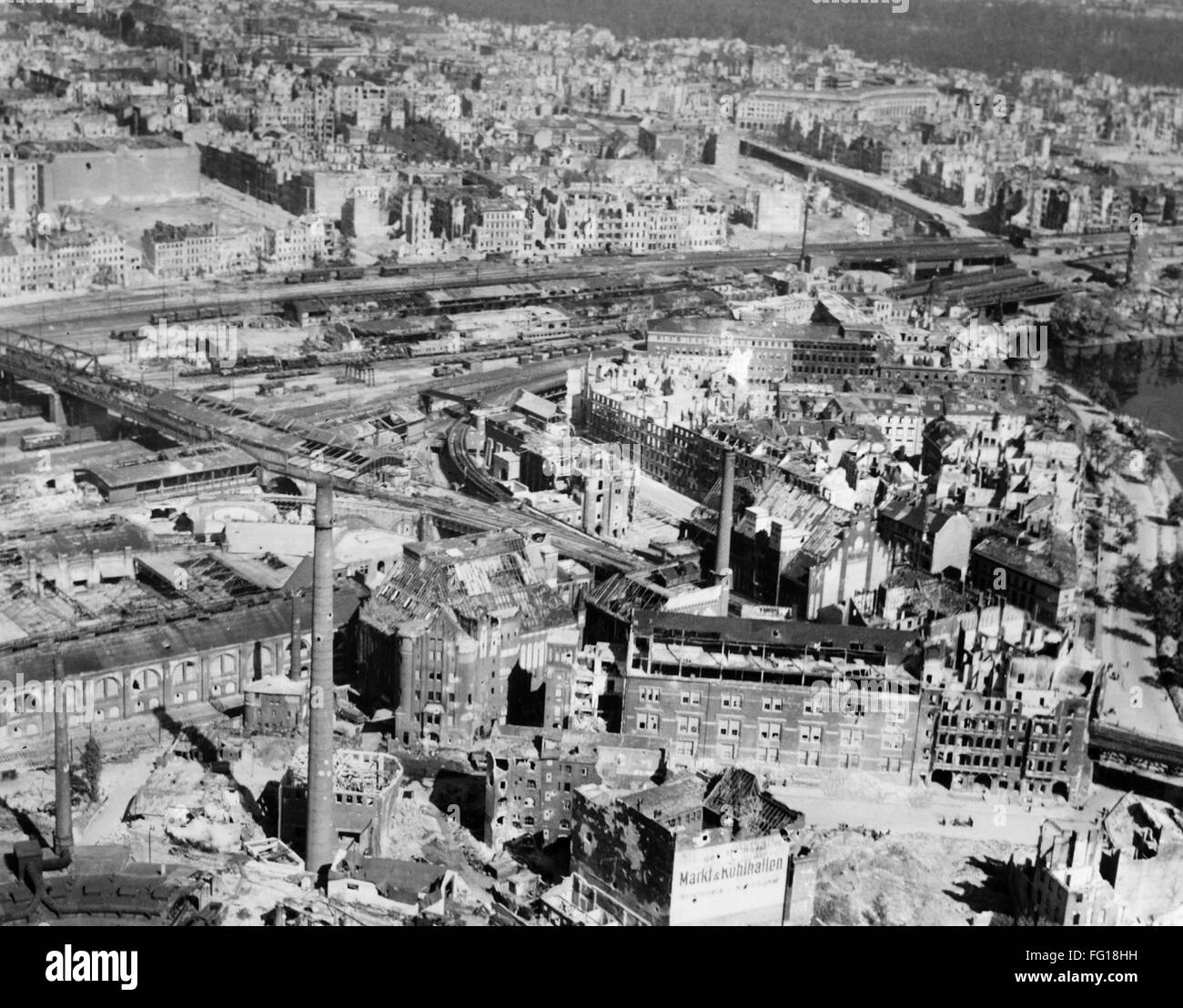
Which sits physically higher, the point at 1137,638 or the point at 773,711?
the point at 773,711

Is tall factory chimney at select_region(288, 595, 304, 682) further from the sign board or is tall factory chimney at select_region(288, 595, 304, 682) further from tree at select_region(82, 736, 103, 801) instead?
the sign board

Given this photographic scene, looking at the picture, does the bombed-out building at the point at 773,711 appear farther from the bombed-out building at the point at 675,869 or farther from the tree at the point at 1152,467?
the tree at the point at 1152,467

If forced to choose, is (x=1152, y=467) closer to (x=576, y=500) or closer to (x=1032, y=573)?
(x=1032, y=573)

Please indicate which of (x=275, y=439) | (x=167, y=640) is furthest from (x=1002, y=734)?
(x=275, y=439)
